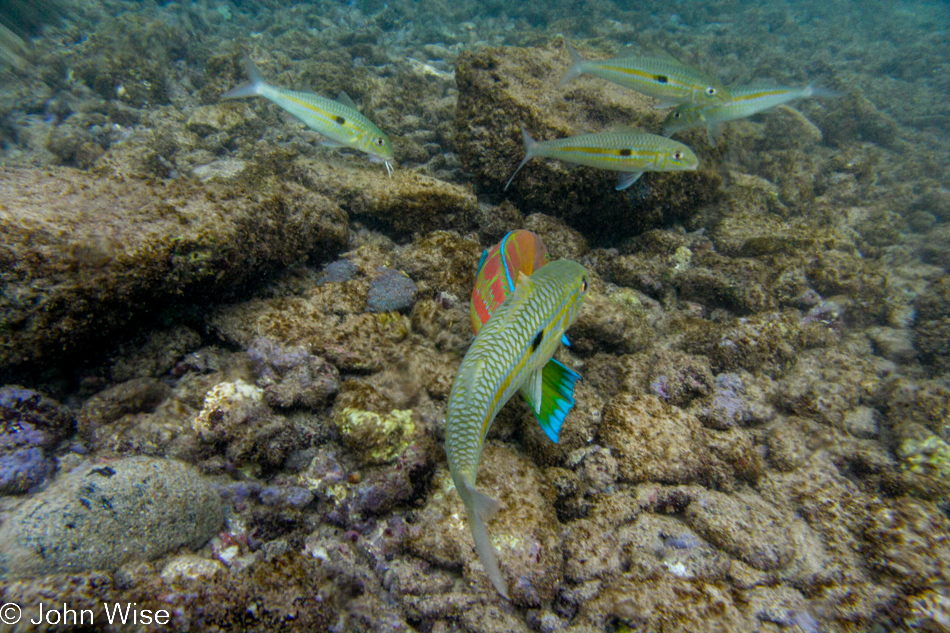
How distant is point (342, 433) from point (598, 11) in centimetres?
2260

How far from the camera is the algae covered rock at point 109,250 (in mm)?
2211

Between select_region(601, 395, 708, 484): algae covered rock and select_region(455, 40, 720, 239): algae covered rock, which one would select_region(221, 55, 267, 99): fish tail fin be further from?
select_region(601, 395, 708, 484): algae covered rock

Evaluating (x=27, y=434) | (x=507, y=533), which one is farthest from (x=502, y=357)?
(x=27, y=434)

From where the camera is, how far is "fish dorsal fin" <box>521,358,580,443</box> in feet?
6.70

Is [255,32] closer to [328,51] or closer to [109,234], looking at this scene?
[328,51]

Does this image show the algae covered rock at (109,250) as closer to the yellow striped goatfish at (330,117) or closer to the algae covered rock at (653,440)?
the yellow striped goatfish at (330,117)

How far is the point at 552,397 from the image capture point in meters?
2.19

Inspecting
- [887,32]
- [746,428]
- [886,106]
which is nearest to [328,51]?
[746,428]

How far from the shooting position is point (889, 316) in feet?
16.7

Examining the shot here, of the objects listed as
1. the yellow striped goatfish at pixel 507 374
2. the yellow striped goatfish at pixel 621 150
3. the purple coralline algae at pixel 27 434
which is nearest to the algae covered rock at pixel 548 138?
the yellow striped goatfish at pixel 621 150

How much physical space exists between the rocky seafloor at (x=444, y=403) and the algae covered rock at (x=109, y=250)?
17mm

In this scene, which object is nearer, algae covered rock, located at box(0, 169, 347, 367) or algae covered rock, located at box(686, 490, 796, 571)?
algae covered rock, located at box(0, 169, 347, 367)

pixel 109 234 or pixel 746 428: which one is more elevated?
pixel 746 428

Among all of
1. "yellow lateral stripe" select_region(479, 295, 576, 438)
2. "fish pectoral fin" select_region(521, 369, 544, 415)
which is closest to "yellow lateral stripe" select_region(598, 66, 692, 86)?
"yellow lateral stripe" select_region(479, 295, 576, 438)
